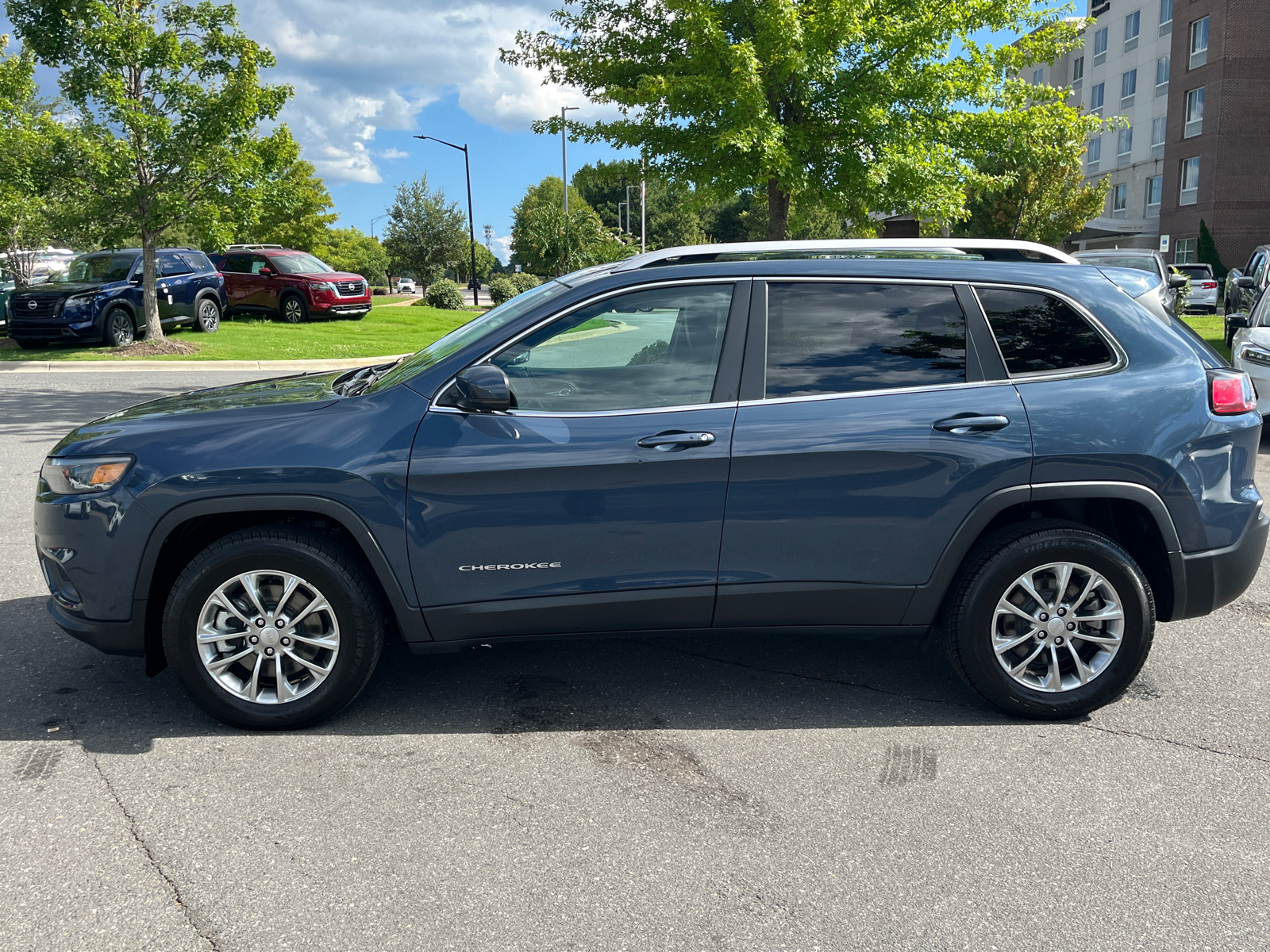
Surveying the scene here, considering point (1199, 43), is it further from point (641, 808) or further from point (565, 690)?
point (641, 808)

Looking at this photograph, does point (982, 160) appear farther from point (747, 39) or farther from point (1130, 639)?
point (1130, 639)

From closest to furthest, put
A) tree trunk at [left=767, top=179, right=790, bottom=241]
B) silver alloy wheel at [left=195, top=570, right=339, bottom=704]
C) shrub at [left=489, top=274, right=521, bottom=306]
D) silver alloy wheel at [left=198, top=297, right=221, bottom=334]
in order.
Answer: silver alloy wheel at [left=195, top=570, right=339, bottom=704], tree trunk at [left=767, top=179, right=790, bottom=241], silver alloy wheel at [left=198, top=297, right=221, bottom=334], shrub at [left=489, top=274, right=521, bottom=306]

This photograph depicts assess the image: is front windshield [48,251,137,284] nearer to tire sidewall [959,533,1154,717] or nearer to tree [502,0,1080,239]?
tree [502,0,1080,239]

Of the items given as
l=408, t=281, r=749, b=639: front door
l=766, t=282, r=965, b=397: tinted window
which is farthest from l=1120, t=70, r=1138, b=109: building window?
l=408, t=281, r=749, b=639: front door

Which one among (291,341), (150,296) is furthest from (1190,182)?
(150,296)

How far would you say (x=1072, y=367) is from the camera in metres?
4.05

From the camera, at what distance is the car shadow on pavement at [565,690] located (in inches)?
158

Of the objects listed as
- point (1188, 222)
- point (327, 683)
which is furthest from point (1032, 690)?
point (1188, 222)

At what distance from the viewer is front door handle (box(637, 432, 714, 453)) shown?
3816mm

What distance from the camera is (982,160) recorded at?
17.6 metres

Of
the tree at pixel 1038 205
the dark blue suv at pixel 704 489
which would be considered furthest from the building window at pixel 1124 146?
the dark blue suv at pixel 704 489

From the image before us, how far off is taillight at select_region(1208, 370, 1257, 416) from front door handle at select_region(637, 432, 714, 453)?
1.96 metres

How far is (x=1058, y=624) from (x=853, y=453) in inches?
41.2

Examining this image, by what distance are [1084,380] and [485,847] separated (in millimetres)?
2741
